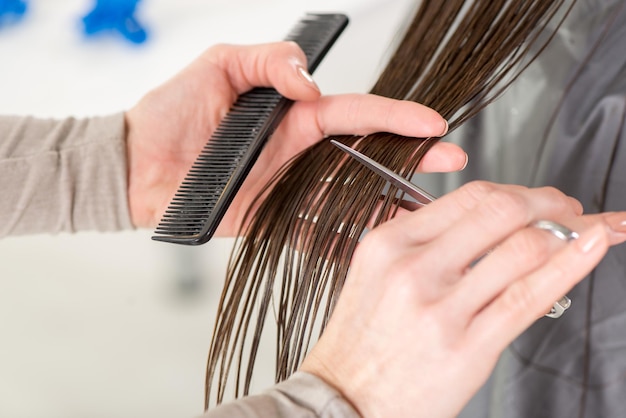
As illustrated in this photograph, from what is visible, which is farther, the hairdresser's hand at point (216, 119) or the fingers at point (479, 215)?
the hairdresser's hand at point (216, 119)

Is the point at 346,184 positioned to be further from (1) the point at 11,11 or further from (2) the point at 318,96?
(1) the point at 11,11

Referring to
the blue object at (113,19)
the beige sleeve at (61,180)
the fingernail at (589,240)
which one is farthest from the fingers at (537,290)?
the blue object at (113,19)

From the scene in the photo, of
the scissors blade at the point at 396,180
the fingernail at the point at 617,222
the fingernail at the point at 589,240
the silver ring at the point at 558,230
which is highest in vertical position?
the fingernail at the point at 589,240

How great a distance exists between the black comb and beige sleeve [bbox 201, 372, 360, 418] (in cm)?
31

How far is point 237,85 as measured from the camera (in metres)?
1.29

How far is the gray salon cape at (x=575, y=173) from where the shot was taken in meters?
1.04

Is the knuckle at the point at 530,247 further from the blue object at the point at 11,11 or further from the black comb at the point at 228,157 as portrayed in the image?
the blue object at the point at 11,11

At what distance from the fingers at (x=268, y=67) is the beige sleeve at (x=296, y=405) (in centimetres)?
57

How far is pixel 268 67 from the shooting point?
3.80 feet

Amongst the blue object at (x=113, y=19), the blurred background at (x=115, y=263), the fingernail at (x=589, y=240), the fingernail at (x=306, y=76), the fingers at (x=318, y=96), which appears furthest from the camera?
the blue object at (x=113, y=19)

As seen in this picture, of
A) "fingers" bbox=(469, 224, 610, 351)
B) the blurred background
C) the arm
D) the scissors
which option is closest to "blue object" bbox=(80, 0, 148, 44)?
the blurred background

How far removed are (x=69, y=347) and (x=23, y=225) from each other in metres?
0.41

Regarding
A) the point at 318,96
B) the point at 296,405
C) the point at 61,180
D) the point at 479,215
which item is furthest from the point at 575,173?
the point at 61,180

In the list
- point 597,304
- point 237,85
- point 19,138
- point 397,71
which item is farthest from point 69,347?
point 597,304
